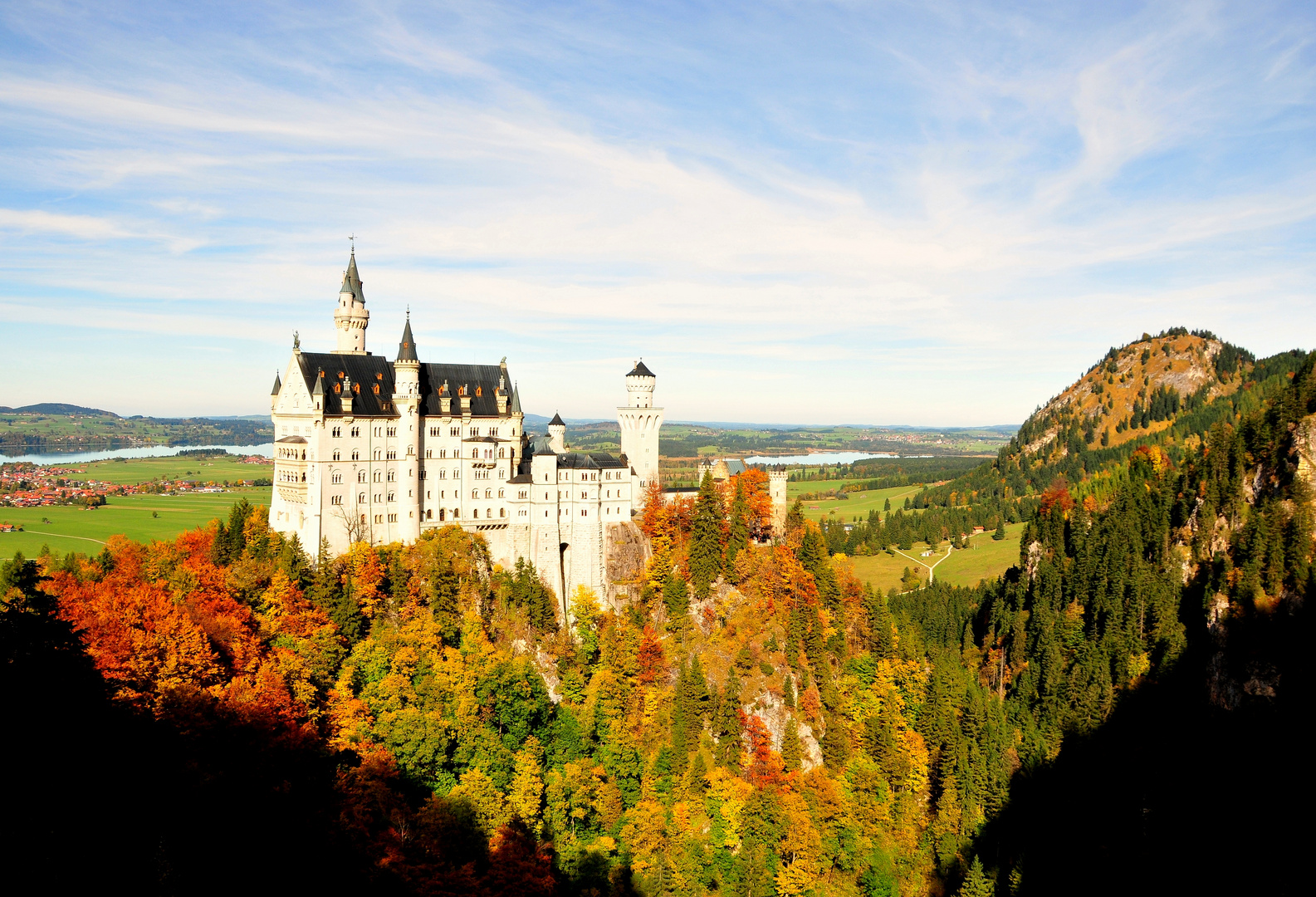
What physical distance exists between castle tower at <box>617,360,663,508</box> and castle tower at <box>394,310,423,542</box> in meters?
21.4

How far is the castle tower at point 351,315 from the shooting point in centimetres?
7931

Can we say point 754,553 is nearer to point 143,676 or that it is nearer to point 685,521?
point 685,521

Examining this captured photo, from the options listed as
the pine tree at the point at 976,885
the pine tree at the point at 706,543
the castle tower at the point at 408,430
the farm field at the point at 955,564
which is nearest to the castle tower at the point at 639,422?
the pine tree at the point at 706,543

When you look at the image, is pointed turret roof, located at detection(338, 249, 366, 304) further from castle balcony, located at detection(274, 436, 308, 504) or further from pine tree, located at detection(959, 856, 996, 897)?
pine tree, located at detection(959, 856, 996, 897)

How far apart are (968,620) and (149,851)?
105m

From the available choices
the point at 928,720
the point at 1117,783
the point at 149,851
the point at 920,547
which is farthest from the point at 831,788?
the point at 920,547

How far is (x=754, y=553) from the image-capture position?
83.9 meters

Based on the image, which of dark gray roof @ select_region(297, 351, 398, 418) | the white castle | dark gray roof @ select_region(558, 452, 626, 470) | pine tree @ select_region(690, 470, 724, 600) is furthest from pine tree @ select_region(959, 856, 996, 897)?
dark gray roof @ select_region(297, 351, 398, 418)

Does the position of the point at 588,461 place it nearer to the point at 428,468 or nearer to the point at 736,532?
the point at 428,468

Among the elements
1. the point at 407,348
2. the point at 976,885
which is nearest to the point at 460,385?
the point at 407,348

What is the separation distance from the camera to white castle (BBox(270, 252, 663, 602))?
2874 inches

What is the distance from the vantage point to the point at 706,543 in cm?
7975

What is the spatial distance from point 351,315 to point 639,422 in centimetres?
2978

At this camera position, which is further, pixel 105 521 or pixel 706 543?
pixel 105 521
